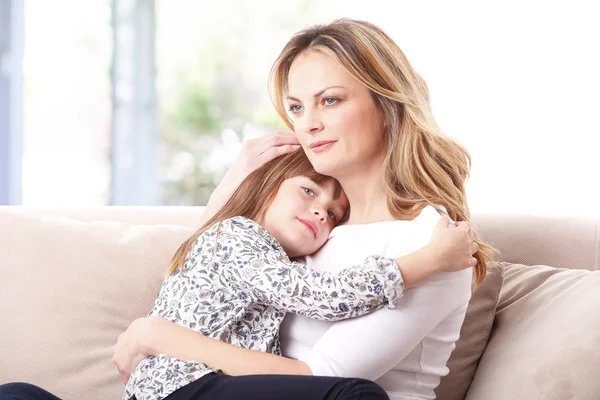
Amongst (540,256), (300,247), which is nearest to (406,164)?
(300,247)

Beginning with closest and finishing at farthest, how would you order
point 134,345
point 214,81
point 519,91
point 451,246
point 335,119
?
1. point 451,246
2. point 134,345
3. point 335,119
4. point 519,91
5. point 214,81

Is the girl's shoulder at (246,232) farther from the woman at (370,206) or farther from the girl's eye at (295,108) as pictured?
the girl's eye at (295,108)

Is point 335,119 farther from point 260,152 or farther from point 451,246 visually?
point 451,246

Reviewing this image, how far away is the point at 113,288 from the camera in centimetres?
192

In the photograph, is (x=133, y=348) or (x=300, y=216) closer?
(x=133, y=348)

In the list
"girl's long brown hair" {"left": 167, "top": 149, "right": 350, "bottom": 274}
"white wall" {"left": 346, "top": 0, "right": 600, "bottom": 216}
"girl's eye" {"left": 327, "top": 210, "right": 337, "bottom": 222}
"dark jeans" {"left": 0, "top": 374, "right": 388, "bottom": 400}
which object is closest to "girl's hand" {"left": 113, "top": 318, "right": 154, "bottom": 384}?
"dark jeans" {"left": 0, "top": 374, "right": 388, "bottom": 400}

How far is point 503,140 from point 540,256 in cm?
332

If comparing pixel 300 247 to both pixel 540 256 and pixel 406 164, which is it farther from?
pixel 540 256

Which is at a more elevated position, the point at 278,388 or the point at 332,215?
the point at 332,215

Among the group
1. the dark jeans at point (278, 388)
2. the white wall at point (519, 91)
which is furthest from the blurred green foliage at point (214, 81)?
the dark jeans at point (278, 388)

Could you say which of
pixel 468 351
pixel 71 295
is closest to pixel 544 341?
pixel 468 351

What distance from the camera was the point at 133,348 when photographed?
5.11 feet

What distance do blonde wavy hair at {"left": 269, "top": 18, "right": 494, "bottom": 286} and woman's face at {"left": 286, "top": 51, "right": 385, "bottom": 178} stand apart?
0.9 inches

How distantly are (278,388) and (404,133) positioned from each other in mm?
651
